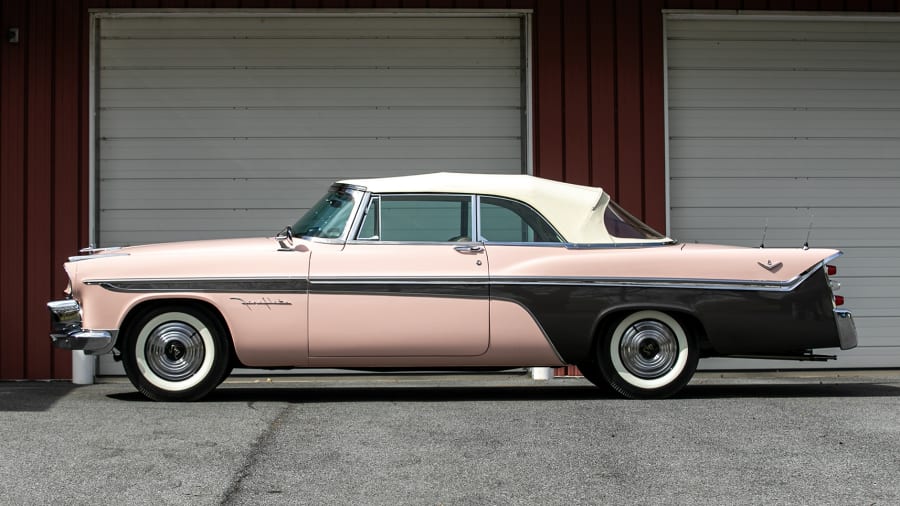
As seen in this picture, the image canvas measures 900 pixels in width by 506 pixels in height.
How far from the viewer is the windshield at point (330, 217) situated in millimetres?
8195

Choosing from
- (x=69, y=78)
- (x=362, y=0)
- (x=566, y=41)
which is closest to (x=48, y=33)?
(x=69, y=78)

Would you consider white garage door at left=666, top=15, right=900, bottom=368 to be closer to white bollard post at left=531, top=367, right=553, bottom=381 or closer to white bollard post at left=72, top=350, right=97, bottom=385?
white bollard post at left=531, top=367, right=553, bottom=381

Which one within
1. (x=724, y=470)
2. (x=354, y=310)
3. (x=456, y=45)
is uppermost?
(x=456, y=45)

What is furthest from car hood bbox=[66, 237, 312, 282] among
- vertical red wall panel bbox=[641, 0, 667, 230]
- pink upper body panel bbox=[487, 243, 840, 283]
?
vertical red wall panel bbox=[641, 0, 667, 230]

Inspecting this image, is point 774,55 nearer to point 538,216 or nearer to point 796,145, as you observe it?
point 796,145

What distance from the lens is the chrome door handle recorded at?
Result: 8.11 meters

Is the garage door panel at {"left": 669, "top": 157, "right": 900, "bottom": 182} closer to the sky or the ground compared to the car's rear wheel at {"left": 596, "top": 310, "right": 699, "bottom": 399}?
closer to the sky

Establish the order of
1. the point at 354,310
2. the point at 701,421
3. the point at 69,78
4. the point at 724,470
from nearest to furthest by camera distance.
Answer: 1. the point at 724,470
2. the point at 701,421
3. the point at 354,310
4. the point at 69,78

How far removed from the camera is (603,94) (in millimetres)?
11680

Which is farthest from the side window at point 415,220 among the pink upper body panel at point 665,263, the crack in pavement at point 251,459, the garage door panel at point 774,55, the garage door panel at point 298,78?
the garage door panel at point 774,55

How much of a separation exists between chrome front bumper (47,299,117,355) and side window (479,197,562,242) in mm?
2617

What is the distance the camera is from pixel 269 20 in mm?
11633

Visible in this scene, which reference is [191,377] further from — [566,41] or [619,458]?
[566,41]

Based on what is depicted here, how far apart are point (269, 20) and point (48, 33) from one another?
209cm
